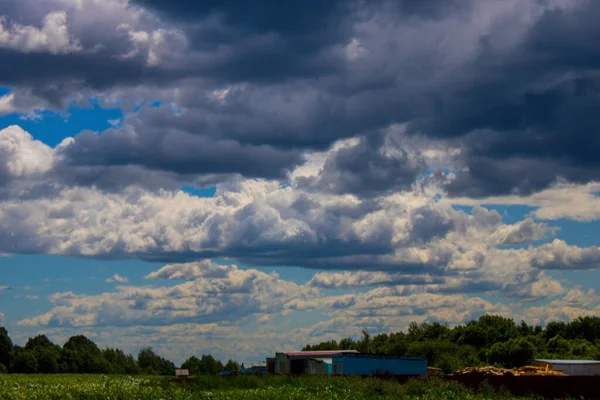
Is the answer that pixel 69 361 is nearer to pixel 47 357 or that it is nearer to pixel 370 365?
pixel 47 357

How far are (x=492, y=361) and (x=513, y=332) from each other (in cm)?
2578

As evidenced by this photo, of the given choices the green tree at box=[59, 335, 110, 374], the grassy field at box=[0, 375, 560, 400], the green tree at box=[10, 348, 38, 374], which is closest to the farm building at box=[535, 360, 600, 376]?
the grassy field at box=[0, 375, 560, 400]

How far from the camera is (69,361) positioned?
15212 centimetres

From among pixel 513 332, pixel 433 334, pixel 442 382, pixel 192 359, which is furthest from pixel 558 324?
pixel 442 382

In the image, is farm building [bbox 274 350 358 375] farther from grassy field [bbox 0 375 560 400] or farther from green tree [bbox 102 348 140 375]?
green tree [bbox 102 348 140 375]

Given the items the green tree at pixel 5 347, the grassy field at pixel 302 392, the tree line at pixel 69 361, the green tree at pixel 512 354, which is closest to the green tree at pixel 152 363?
the tree line at pixel 69 361

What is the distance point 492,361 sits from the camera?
113 m

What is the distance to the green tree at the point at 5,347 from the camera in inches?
6126

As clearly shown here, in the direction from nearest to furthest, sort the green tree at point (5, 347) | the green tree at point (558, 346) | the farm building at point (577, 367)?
the farm building at point (577, 367)
the green tree at point (558, 346)
the green tree at point (5, 347)

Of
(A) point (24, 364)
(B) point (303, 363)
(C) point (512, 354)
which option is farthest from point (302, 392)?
(A) point (24, 364)

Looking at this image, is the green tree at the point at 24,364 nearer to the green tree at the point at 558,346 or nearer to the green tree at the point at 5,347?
the green tree at the point at 5,347

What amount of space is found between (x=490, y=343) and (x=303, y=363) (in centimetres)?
6207

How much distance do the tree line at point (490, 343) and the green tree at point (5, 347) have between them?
62087 millimetres

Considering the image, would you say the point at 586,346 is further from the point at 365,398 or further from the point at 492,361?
the point at 365,398
